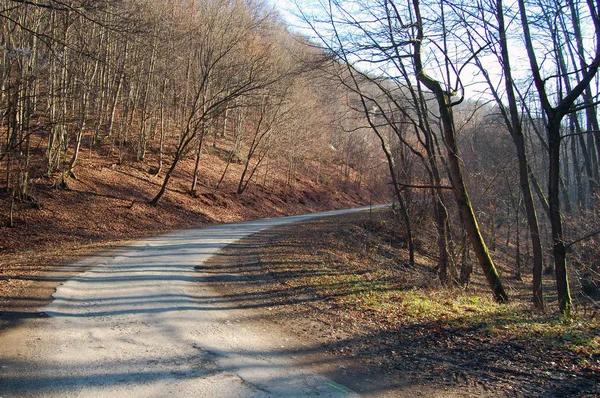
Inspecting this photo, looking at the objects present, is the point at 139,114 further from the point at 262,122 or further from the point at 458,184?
the point at 458,184

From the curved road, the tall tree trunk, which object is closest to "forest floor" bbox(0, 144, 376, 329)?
the curved road

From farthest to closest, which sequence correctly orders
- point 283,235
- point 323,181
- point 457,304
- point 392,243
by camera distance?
point 323,181
point 392,243
point 283,235
point 457,304

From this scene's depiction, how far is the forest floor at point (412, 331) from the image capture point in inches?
195

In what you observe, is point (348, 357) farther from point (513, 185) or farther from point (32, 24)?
point (513, 185)

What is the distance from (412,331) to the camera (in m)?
6.75

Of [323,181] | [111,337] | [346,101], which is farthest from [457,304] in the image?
[323,181]

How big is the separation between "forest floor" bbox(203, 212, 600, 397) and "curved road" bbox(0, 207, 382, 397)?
676 millimetres

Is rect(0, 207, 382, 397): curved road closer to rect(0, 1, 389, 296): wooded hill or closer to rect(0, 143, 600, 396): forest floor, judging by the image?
rect(0, 143, 600, 396): forest floor

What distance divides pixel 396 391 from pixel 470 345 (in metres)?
1.99

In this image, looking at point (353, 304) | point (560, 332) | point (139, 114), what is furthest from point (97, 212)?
point (560, 332)

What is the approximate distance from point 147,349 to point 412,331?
376 centimetres

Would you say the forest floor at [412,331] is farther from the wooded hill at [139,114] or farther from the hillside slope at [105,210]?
the wooded hill at [139,114]

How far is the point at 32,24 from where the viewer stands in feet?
46.9

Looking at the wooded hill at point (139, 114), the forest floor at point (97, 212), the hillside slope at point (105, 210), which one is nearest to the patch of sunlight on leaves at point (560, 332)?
the forest floor at point (97, 212)
